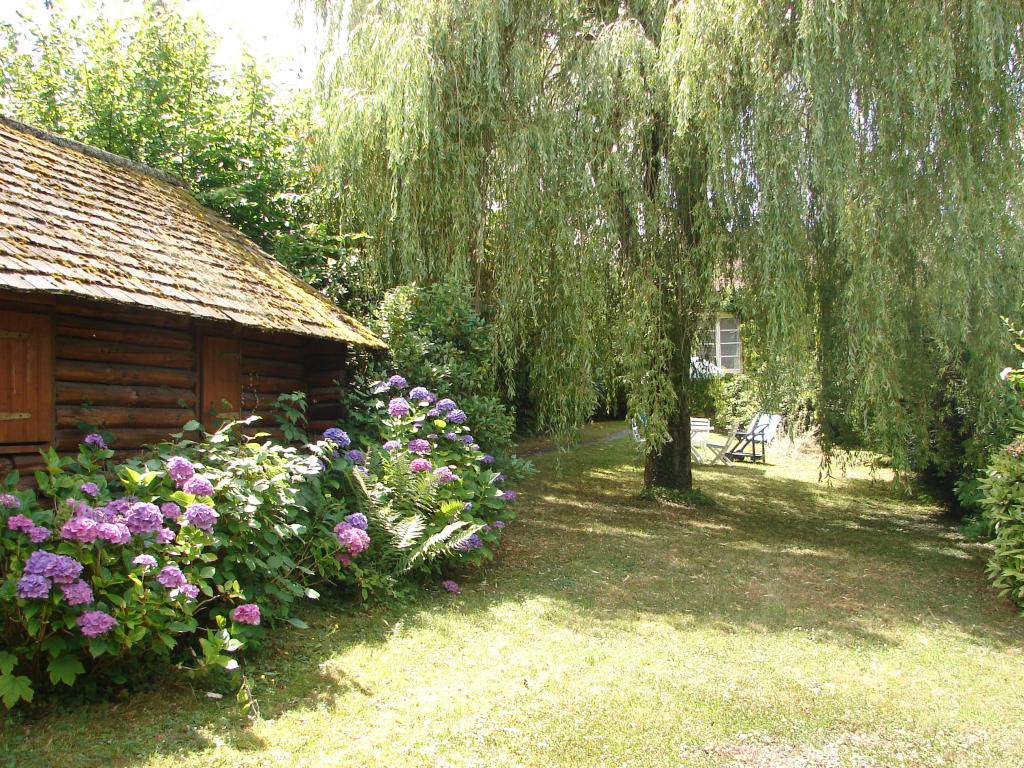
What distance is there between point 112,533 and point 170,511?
1.39ft

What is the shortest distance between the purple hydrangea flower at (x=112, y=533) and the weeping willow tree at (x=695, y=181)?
5.04 m

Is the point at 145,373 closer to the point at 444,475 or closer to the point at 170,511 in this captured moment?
the point at 170,511

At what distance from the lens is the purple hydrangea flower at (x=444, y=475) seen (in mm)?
5949

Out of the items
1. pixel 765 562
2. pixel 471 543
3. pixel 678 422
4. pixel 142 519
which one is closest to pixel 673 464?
pixel 678 422

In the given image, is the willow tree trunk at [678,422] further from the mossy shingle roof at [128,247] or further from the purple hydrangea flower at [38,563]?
the purple hydrangea flower at [38,563]

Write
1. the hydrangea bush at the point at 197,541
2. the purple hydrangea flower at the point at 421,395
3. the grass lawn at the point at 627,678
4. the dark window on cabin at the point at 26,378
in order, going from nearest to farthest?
1. the hydrangea bush at the point at 197,541
2. the grass lawn at the point at 627,678
3. the dark window on cabin at the point at 26,378
4. the purple hydrangea flower at the point at 421,395

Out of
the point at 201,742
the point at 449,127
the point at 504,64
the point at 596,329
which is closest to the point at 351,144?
the point at 449,127

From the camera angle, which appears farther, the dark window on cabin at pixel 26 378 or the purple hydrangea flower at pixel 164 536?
the dark window on cabin at pixel 26 378

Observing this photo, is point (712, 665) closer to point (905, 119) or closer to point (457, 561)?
point (457, 561)

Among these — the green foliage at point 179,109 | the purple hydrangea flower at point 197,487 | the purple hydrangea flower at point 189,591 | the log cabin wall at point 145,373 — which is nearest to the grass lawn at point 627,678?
the purple hydrangea flower at point 189,591

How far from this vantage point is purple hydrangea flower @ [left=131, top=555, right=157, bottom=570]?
344 centimetres

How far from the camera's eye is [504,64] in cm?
829

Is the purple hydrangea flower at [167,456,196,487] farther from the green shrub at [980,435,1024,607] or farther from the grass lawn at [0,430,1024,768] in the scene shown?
the green shrub at [980,435,1024,607]

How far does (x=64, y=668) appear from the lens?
3.36m
